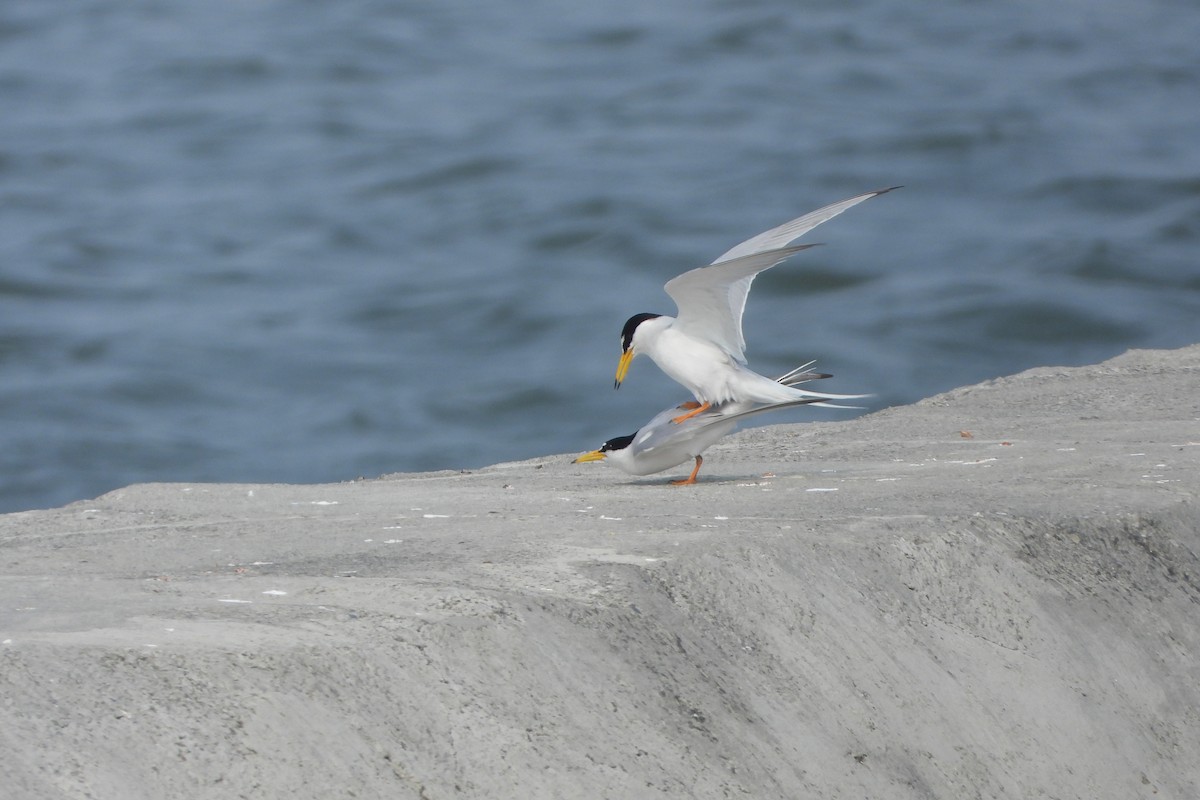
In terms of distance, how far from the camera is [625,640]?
3475 mm

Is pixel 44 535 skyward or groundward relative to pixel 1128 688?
skyward

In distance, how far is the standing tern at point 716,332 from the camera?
501cm

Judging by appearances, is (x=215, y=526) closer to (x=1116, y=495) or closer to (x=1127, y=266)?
(x=1116, y=495)

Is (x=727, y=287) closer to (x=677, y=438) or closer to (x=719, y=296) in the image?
(x=719, y=296)

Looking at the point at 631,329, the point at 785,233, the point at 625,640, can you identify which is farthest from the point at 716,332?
the point at 625,640

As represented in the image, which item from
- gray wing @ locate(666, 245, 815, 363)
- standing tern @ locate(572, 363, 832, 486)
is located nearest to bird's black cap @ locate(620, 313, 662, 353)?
gray wing @ locate(666, 245, 815, 363)

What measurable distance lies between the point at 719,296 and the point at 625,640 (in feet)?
6.20

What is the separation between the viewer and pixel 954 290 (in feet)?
49.3

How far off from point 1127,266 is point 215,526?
1282 centimetres

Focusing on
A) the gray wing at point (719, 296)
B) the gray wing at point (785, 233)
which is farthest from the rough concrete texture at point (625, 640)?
the gray wing at point (785, 233)

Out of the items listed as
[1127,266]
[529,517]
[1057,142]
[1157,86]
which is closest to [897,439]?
[529,517]

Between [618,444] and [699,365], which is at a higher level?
[699,365]

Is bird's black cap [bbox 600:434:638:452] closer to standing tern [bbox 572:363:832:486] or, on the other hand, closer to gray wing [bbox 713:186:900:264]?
standing tern [bbox 572:363:832:486]

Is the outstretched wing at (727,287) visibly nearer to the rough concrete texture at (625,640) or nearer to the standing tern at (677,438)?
the standing tern at (677,438)
